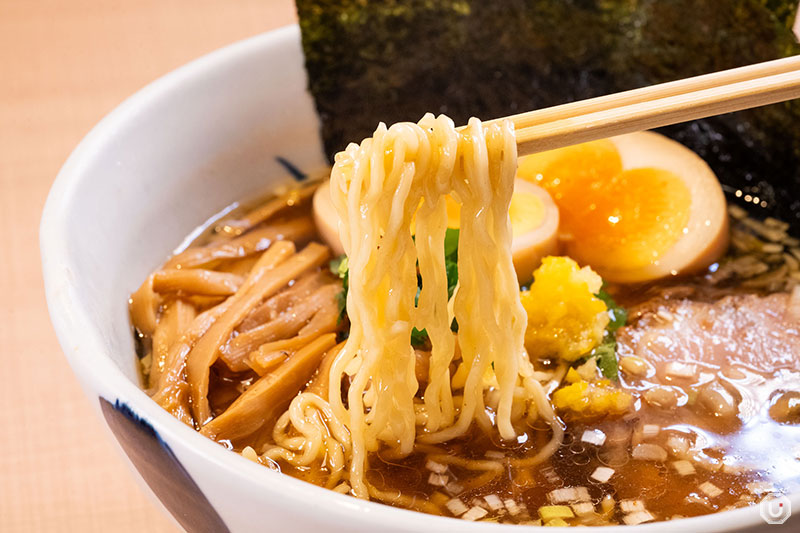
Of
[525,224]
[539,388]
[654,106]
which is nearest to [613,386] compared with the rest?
[539,388]

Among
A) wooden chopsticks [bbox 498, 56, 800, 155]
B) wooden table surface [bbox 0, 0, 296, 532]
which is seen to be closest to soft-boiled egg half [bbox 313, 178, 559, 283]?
wooden chopsticks [bbox 498, 56, 800, 155]

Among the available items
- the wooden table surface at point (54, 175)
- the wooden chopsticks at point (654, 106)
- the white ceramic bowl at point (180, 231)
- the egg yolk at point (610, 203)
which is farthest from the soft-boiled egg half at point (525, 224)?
the wooden table surface at point (54, 175)

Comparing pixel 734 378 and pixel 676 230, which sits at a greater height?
pixel 676 230

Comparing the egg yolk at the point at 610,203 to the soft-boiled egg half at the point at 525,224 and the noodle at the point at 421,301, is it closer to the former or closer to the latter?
the soft-boiled egg half at the point at 525,224

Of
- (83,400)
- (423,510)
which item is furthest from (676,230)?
(83,400)

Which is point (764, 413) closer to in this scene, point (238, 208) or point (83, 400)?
point (238, 208)

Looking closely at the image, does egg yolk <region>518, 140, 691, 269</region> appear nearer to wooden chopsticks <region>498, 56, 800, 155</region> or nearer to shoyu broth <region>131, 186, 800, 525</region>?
shoyu broth <region>131, 186, 800, 525</region>

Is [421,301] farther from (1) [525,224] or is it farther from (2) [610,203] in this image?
(2) [610,203]
